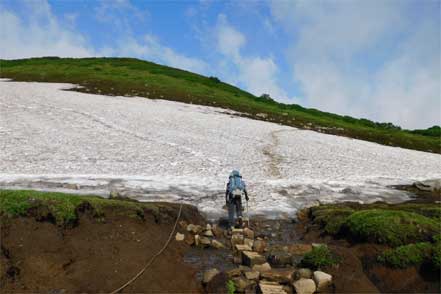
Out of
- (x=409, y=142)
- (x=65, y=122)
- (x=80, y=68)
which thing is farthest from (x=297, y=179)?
(x=80, y=68)

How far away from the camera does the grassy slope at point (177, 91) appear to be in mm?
61500

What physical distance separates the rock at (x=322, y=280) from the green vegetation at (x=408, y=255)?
230cm

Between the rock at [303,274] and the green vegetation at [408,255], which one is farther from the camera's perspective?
the green vegetation at [408,255]

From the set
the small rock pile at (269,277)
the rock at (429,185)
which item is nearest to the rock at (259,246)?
the small rock pile at (269,277)

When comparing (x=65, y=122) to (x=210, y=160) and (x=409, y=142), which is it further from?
(x=409, y=142)

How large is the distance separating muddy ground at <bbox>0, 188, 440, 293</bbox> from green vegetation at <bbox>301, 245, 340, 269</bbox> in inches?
9.4

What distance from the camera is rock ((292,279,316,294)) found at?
40.4 feet

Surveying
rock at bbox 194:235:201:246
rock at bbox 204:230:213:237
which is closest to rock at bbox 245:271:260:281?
rock at bbox 194:235:201:246

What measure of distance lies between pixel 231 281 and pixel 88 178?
14873mm

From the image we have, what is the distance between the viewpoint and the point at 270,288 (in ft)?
40.6

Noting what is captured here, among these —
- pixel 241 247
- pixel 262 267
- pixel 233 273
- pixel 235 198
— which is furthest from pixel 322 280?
pixel 235 198

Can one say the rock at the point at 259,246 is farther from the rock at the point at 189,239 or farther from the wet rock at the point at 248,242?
the rock at the point at 189,239

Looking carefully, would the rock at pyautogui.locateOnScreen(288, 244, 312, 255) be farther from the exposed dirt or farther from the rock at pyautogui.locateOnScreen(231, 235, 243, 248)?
the exposed dirt

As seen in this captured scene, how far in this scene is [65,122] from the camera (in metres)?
42.5
